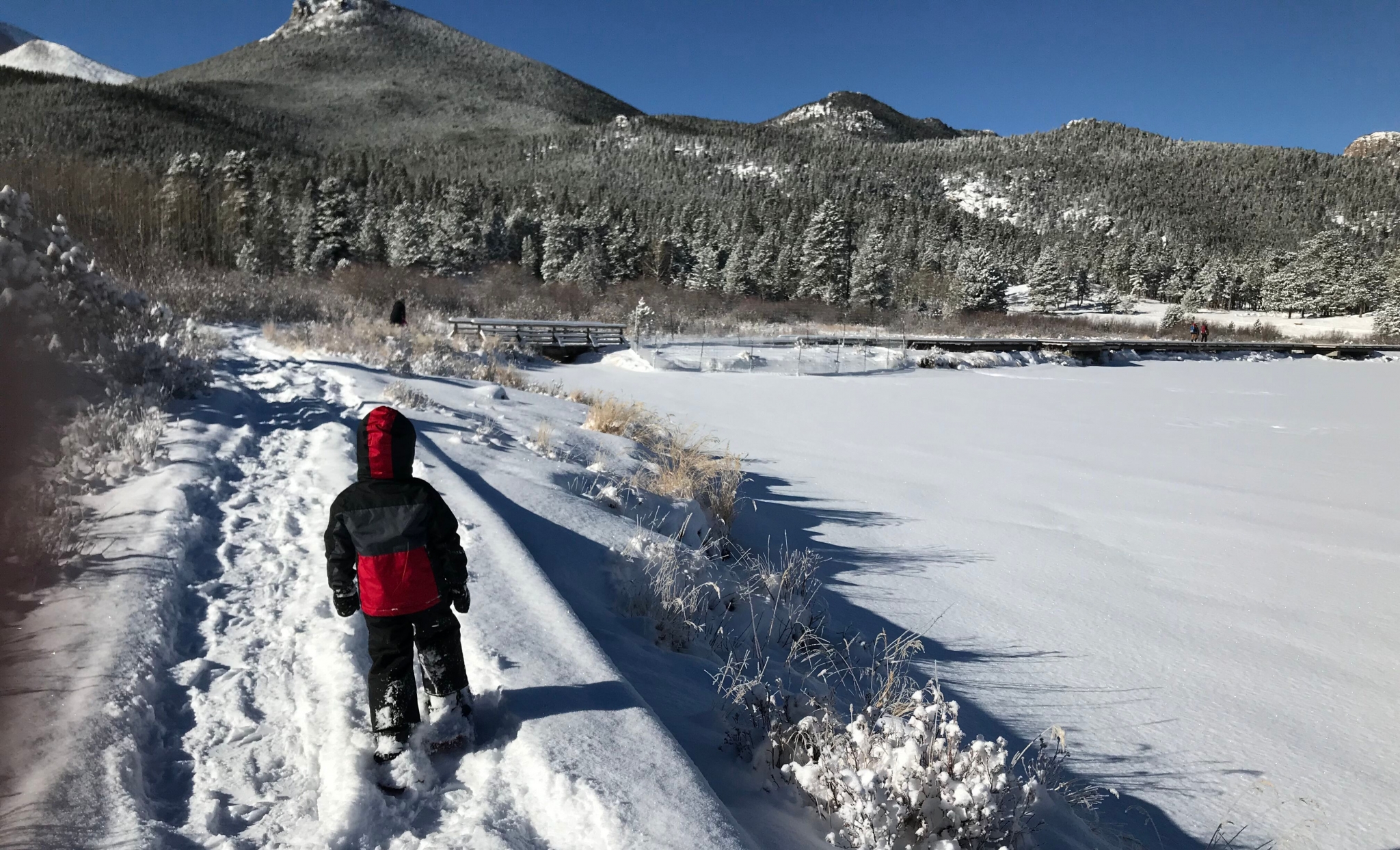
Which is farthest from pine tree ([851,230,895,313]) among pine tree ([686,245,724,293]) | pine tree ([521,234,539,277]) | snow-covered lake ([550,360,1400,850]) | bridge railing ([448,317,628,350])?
snow-covered lake ([550,360,1400,850])

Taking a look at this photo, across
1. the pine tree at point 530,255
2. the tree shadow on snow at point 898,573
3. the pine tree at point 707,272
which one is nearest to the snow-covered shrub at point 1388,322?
the pine tree at point 707,272

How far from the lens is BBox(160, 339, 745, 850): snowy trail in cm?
182

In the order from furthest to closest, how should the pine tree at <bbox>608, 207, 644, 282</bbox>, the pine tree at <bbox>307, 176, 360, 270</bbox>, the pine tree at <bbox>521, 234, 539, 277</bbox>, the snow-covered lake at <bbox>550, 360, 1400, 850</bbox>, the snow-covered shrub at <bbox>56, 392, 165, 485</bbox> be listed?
the pine tree at <bbox>608, 207, 644, 282</bbox>, the pine tree at <bbox>521, 234, 539, 277</bbox>, the pine tree at <bbox>307, 176, 360, 270</bbox>, the snow-covered shrub at <bbox>56, 392, 165, 485</bbox>, the snow-covered lake at <bbox>550, 360, 1400, 850</bbox>

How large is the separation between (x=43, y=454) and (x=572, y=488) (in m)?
3.30

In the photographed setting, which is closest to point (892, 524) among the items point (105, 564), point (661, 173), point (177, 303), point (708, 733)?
point (708, 733)

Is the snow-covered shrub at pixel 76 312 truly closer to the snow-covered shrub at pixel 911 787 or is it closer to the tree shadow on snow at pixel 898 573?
the tree shadow on snow at pixel 898 573

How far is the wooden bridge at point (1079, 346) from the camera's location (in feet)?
87.9

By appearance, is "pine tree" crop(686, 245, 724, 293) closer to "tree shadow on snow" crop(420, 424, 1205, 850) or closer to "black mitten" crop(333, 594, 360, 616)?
"tree shadow on snow" crop(420, 424, 1205, 850)

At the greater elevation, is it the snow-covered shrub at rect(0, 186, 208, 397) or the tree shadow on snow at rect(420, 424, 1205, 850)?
the snow-covered shrub at rect(0, 186, 208, 397)

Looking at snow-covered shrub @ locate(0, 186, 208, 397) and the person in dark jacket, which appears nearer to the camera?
the person in dark jacket

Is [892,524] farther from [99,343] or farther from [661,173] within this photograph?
[661,173]

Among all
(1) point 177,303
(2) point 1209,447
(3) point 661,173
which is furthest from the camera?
(3) point 661,173

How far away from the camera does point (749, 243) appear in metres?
62.0

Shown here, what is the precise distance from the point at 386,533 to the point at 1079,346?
110 ft
